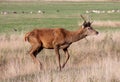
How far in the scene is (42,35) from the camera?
49.7ft

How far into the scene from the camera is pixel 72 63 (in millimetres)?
16062

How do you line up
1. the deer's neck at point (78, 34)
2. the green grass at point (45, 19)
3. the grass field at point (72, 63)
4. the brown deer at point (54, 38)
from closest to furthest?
the grass field at point (72, 63) → the brown deer at point (54, 38) → the deer's neck at point (78, 34) → the green grass at point (45, 19)

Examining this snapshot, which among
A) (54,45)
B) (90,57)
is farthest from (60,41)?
(90,57)

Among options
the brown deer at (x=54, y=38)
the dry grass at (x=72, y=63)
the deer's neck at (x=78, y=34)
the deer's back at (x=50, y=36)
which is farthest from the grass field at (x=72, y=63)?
the deer's neck at (x=78, y=34)

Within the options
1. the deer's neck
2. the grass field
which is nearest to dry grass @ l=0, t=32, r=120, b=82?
the grass field

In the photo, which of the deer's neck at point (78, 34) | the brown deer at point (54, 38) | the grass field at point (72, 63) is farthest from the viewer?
the deer's neck at point (78, 34)

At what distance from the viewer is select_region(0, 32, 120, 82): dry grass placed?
11700 millimetres

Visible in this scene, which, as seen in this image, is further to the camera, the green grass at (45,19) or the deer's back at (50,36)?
the green grass at (45,19)

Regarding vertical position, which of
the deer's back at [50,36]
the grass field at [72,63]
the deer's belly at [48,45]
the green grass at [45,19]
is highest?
the deer's back at [50,36]

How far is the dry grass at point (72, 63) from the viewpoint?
38.4 ft

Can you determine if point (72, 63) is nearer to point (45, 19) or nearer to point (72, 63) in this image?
point (72, 63)

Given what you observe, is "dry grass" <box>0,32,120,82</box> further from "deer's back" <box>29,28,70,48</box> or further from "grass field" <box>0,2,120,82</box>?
"deer's back" <box>29,28,70,48</box>

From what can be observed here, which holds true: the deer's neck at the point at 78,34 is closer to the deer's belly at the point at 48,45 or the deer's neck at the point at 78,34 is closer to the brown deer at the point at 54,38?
the brown deer at the point at 54,38

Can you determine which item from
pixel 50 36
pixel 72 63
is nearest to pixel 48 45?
pixel 50 36
